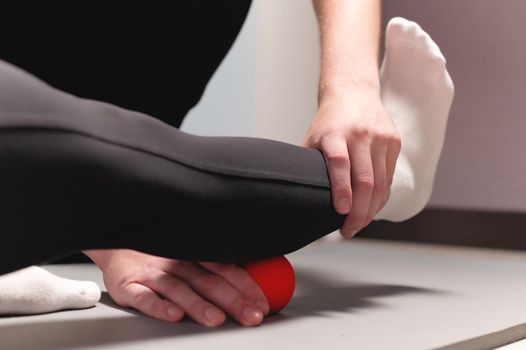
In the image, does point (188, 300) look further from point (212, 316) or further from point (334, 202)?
point (334, 202)

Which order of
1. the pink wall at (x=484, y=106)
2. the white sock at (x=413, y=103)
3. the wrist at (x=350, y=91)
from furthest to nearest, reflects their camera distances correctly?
the pink wall at (x=484, y=106)
the white sock at (x=413, y=103)
the wrist at (x=350, y=91)

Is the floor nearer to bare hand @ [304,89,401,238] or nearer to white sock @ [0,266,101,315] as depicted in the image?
white sock @ [0,266,101,315]

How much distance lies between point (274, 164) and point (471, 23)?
1797mm

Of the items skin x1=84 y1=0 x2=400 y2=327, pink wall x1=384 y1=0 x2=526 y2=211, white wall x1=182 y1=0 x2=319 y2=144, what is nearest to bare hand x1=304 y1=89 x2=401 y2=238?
skin x1=84 y1=0 x2=400 y2=327

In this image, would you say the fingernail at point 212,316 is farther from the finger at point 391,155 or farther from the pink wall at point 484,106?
the pink wall at point 484,106

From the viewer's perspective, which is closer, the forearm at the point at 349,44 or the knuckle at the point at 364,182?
the knuckle at the point at 364,182

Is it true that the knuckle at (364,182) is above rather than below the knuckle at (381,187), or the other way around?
above

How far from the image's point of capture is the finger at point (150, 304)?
2.07ft

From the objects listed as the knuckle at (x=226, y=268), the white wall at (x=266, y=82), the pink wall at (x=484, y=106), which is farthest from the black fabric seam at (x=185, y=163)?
the pink wall at (x=484, y=106)

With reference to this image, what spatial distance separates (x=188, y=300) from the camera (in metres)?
0.64

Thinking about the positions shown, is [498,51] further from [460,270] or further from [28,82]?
[28,82]

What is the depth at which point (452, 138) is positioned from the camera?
2219 mm

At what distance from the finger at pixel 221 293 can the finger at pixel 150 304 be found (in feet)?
0.10

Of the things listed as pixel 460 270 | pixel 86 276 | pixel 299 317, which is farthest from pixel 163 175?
pixel 460 270
